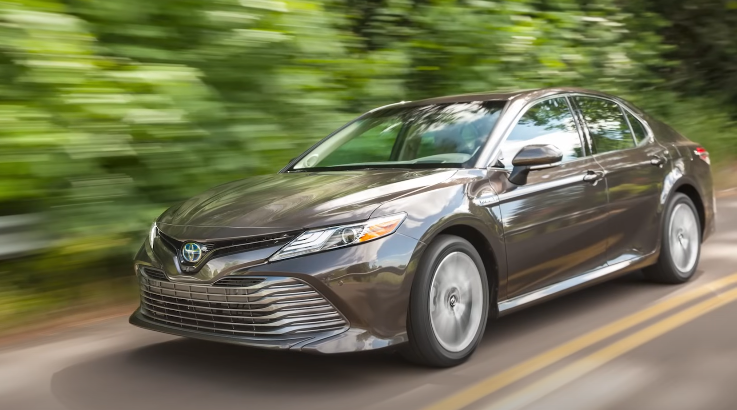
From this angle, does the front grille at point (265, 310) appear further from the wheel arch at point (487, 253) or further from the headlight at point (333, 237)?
the wheel arch at point (487, 253)

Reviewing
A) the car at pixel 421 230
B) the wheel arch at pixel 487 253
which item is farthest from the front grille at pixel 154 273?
the wheel arch at pixel 487 253

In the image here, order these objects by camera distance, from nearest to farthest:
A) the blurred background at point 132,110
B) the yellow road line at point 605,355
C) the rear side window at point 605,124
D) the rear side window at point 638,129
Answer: the yellow road line at point 605,355 < the blurred background at point 132,110 < the rear side window at point 605,124 < the rear side window at point 638,129

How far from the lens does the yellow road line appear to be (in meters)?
3.91

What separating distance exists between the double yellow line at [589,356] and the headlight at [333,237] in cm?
81

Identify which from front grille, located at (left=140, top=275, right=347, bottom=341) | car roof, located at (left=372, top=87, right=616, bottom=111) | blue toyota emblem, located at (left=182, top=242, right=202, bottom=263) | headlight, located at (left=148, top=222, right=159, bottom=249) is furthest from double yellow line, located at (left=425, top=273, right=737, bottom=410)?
headlight, located at (left=148, top=222, right=159, bottom=249)

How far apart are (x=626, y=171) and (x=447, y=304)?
2038 millimetres

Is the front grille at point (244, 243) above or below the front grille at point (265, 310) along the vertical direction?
above

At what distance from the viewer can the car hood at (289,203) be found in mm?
4078

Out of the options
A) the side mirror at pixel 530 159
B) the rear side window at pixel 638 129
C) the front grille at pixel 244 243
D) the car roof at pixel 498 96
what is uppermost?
the car roof at pixel 498 96

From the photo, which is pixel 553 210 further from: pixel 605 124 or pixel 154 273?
pixel 154 273

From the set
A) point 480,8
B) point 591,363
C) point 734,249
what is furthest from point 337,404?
point 480,8

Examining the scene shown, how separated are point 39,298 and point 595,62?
8.59m

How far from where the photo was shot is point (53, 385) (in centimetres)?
436

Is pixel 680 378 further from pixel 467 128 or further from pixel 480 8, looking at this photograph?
pixel 480 8
